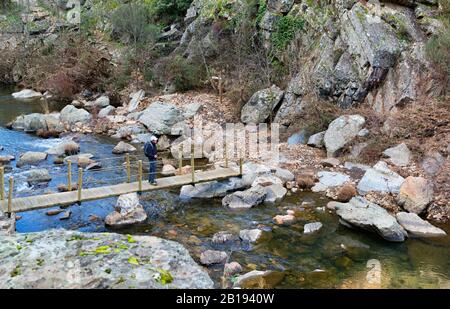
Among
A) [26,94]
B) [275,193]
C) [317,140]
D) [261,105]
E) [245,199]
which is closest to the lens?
[245,199]

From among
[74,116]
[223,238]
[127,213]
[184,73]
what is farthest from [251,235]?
[184,73]

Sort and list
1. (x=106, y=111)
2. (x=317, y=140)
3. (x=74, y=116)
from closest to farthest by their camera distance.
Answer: (x=317, y=140), (x=74, y=116), (x=106, y=111)

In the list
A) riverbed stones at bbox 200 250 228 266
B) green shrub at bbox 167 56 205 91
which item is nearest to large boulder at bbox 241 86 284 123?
green shrub at bbox 167 56 205 91

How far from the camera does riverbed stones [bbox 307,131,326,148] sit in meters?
20.0

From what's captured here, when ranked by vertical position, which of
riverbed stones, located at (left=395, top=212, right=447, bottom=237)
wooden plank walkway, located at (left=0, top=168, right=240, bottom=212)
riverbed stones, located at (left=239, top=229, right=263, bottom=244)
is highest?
wooden plank walkway, located at (left=0, top=168, right=240, bottom=212)

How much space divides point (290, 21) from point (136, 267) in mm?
20968

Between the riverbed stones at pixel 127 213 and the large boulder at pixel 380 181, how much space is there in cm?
748

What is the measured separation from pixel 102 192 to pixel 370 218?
8083 mm

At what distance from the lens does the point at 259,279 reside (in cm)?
1051

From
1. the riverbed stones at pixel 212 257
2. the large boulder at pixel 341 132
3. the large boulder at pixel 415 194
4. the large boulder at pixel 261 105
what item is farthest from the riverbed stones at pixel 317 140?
the riverbed stones at pixel 212 257

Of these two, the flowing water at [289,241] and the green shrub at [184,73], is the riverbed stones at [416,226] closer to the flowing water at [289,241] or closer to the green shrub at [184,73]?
the flowing water at [289,241]

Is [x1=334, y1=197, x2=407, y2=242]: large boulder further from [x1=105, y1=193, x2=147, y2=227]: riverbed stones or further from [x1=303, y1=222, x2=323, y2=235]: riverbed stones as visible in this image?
[x1=105, y1=193, x2=147, y2=227]: riverbed stones

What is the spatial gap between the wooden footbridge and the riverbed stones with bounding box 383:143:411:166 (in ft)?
18.6

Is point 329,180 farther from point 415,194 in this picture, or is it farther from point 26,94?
point 26,94
